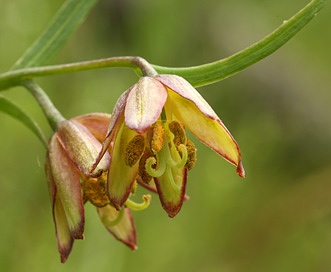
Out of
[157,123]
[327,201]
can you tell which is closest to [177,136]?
[157,123]

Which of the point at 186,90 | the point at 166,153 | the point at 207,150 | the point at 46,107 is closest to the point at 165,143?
the point at 166,153

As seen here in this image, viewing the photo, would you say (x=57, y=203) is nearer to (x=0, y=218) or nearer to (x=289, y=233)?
(x=0, y=218)

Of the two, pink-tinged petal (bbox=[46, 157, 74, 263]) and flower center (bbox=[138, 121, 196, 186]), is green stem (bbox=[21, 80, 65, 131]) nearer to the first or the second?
pink-tinged petal (bbox=[46, 157, 74, 263])

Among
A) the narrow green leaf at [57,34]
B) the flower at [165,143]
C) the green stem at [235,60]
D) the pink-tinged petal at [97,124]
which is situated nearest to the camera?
the flower at [165,143]

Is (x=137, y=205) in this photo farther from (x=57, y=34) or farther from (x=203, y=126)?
(x=57, y=34)

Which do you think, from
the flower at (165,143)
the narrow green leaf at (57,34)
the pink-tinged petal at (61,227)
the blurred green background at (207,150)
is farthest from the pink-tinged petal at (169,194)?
the blurred green background at (207,150)

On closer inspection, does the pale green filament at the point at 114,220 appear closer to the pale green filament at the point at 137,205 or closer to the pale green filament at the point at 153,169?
the pale green filament at the point at 137,205

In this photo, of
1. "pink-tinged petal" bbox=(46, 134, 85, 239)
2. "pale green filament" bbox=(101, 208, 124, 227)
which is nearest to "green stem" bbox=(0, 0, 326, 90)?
"pink-tinged petal" bbox=(46, 134, 85, 239)

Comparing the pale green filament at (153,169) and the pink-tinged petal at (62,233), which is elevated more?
the pale green filament at (153,169)
